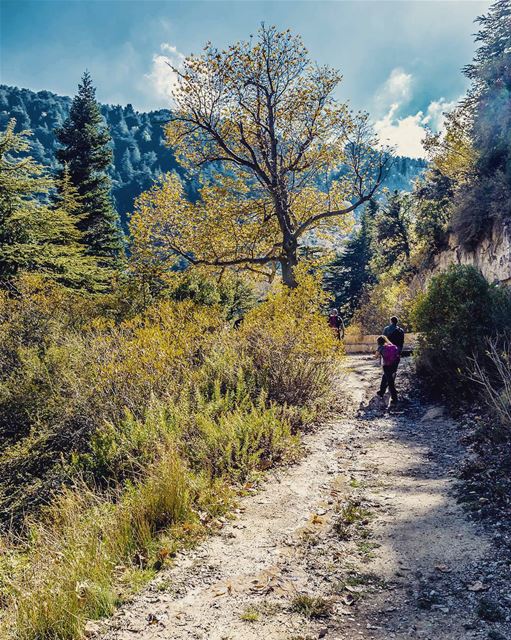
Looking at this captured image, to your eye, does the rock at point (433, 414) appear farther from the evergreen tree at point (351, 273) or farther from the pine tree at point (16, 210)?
the evergreen tree at point (351, 273)

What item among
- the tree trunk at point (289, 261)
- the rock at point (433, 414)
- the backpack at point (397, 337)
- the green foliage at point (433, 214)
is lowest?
the rock at point (433, 414)

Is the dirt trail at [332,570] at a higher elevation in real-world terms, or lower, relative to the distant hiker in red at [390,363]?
lower

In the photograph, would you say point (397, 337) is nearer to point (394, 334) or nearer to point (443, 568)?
point (394, 334)

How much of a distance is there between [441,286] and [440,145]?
2071 cm

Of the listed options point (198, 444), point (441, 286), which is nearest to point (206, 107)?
point (441, 286)

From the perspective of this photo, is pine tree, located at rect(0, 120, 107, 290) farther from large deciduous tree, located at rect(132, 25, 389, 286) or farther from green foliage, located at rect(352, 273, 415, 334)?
green foliage, located at rect(352, 273, 415, 334)

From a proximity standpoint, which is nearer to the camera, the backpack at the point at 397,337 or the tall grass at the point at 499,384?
the tall grass at the point at 499,384

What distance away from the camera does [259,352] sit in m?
9.37

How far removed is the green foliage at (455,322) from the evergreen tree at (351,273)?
30180 millimetres

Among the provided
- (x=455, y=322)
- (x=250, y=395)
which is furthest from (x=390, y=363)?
(x=250, y=395)

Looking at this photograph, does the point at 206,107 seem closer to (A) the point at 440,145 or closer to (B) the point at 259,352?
(B) the point at 259,352

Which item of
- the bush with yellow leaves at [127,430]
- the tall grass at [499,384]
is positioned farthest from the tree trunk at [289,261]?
the tall grass at [499,384]

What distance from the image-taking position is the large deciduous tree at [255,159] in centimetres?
1708

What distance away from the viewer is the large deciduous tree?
1708 centimetres
